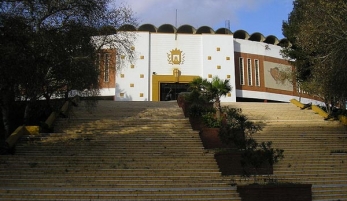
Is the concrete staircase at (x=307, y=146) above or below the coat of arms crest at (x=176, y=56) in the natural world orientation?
below

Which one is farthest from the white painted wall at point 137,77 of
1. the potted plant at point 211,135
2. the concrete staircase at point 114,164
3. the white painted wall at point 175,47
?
the potted plant at point 211,135

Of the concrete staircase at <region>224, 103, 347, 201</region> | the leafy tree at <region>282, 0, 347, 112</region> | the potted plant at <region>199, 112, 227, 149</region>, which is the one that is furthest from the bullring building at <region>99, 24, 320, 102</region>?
the leafy tree at <region>282, 0, 347, 112</region>

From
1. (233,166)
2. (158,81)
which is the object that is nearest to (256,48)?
(158,81)

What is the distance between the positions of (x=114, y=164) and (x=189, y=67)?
26.6 m

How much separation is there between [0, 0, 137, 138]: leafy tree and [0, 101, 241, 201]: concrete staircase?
2.25 m

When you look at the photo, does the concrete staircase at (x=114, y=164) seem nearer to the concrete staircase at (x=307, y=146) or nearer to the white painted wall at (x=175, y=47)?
the concrete staircase at (x=307, y=146)

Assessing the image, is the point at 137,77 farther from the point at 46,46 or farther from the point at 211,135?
the point at 46,46

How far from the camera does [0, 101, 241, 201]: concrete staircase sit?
10547 mm

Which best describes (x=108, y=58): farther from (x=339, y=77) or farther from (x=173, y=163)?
(x=339, y=77)

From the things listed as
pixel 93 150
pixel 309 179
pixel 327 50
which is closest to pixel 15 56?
pixel 93 150

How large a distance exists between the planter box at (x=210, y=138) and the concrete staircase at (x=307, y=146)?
2395 millimetres

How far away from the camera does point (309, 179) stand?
41.0ft

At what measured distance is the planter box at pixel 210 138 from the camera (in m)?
16.4

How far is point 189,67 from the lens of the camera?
39.2m
